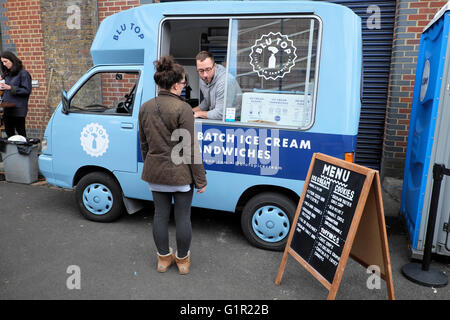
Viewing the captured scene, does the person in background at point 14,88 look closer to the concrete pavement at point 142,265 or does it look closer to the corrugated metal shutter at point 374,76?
the concrete pavement at point 142,265

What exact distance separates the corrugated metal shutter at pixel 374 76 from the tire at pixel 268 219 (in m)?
2.92

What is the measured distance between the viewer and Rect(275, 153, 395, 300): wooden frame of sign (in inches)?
106

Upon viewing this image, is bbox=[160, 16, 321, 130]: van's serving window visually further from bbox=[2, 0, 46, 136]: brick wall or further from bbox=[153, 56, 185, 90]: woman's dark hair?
bbox=[2, 0, 46, 136]: brick wall

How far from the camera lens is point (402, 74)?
5.36m

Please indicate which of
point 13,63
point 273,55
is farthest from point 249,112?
point 13,63

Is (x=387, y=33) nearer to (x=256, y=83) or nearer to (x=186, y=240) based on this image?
(x=256, y=83)

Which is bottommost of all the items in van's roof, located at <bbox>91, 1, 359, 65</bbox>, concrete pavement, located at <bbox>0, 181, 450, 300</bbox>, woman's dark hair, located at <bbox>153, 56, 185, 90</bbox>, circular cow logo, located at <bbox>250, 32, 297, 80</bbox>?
concrete pavement, located at <bbox>0, 181, 450, 300</bbox>

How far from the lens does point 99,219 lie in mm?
4531

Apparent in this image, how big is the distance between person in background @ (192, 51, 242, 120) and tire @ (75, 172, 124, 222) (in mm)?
1393

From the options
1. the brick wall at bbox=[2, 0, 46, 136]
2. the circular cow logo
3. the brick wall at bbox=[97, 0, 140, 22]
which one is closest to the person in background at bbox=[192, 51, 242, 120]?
the circular cow logo

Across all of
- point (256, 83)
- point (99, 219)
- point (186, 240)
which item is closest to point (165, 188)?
point (186, 240)

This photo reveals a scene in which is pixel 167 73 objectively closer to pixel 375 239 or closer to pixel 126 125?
pixel 126 125

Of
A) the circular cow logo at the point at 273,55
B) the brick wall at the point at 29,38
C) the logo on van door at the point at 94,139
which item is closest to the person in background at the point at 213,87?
the circular cow logo at the point at 273,55

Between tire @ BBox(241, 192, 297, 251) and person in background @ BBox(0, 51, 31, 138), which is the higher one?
person in background @ BBox(0, 51, 31, 138)
